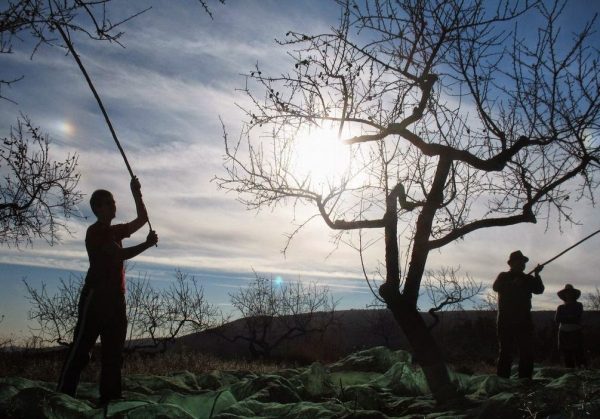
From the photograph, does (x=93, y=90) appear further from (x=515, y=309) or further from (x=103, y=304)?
(x=515, y=309)

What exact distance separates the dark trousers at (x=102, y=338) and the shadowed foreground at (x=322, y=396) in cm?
20

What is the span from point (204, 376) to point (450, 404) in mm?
3248

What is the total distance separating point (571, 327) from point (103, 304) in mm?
9312

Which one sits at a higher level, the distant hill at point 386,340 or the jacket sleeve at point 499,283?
the jacket sleeve at point 499,283

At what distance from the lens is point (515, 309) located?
24.8 feet

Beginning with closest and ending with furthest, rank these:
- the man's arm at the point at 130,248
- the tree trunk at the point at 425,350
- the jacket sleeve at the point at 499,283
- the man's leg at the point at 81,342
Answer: the man's leg at the point at 81,342 < the man's arm at the point at 130,248 < the tree trunk at the point at 425,350 < the jacket sleeve at the point at 499,283

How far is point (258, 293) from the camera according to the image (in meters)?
27.2

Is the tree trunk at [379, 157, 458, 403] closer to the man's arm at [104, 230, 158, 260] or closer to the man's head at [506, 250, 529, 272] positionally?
Answer: the man's head at [506, 250, 529, 272]

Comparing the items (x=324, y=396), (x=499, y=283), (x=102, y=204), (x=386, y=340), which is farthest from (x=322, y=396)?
(x=386, y=340)

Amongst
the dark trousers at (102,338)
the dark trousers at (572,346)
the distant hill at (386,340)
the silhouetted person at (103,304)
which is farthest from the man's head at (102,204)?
the distant hill at (386,340)

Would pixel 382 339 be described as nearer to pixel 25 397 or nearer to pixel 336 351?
pixel 336 351

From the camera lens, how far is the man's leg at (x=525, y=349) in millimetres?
7332

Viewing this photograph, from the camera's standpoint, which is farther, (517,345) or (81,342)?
(517,345)

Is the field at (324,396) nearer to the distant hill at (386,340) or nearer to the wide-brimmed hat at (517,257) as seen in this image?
the wide-brimmed hat at (517,257)
